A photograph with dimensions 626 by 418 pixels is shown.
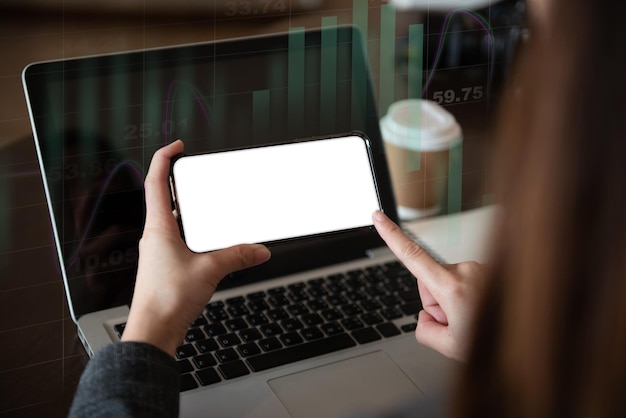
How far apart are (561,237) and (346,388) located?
31 cm

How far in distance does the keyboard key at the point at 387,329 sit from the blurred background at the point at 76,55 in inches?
7.6

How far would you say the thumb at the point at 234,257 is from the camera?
483 millimetres

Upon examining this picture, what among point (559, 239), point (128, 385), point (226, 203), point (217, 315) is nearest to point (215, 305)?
point (217, 315)

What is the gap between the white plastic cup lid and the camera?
0.72 metres

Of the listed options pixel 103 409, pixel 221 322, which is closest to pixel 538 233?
pixel 103 409

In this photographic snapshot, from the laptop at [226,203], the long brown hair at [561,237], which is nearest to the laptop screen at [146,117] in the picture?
the laptop at [226,203]

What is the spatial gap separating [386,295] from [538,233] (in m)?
0.36

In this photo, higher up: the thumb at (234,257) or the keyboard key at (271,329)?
the thumb at (234,257)

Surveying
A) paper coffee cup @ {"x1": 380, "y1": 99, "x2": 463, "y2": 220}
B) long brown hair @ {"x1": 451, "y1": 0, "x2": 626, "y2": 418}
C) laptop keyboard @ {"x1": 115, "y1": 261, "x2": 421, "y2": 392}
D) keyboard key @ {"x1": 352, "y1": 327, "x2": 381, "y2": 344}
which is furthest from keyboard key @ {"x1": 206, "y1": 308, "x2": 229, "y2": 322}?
long brown hair @ {"x1": 451, "y1": 0, "x2": 626, "y2": 418}

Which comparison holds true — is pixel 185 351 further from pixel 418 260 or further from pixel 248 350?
pixel 418 260

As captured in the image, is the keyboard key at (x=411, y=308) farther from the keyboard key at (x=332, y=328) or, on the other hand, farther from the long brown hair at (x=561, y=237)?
the long brown hair at (x=561, y=237)

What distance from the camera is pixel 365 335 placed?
62cm

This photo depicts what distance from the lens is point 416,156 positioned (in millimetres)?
739

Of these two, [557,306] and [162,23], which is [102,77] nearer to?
[162,23]
